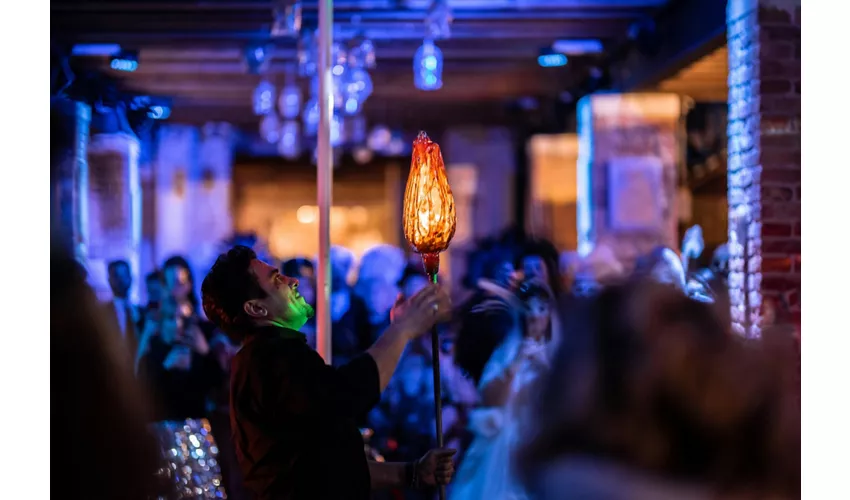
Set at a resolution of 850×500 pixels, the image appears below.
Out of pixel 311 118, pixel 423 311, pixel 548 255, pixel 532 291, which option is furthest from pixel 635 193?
pixel 423 311

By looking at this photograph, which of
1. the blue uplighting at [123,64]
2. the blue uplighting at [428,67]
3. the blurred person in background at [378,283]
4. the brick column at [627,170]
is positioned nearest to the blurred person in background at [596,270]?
the brick column at [627,170]

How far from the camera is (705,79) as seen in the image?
3.94 m

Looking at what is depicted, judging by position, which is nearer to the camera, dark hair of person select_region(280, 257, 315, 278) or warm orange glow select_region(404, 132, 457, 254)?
warm orange glow select_region(404, 132, 457, 254)

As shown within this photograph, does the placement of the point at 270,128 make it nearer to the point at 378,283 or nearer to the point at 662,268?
the point at 378,283

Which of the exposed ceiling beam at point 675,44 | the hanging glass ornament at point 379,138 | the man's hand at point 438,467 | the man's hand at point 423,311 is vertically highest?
the exposed ceiling beam at point 675,44

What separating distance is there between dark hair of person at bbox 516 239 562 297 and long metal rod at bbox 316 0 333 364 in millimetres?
1055

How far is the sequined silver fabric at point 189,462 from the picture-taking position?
3.24 m

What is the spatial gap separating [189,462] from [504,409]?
3.84 feet

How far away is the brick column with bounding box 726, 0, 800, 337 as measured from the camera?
3338 mm

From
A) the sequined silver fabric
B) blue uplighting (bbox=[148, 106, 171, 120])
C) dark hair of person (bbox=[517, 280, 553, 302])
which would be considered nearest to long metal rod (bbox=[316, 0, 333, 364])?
the sequined silver fabric

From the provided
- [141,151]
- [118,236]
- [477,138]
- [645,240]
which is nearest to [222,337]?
[118,236]

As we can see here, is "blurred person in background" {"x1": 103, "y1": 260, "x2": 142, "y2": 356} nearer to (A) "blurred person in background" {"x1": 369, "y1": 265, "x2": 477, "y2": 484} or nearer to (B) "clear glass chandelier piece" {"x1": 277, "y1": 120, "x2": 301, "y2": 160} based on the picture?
(A) "blurred person in background" {"x1": 369, "y1": 265, "x2": 477, "y2": 484}

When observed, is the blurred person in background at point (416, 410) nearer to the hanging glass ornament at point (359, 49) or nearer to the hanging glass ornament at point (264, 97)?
the hanging glass ornament at point (359, 49)

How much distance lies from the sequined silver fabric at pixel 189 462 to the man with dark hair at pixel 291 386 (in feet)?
4.18
